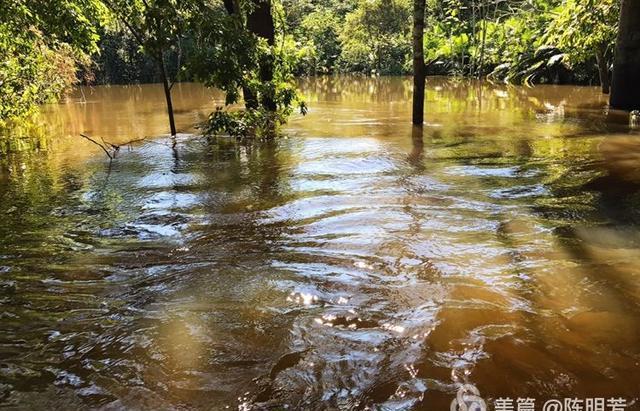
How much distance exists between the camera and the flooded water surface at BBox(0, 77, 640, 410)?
2822 mm

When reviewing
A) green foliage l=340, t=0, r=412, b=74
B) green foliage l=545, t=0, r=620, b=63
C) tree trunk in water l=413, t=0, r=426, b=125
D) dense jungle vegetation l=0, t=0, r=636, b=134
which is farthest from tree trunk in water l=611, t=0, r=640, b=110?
green foliage l=340, t=0, r=412, b=74

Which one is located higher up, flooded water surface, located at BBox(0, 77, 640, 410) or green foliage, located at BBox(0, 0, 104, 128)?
green foliage, located at BBox(0, 0, 104, 128)

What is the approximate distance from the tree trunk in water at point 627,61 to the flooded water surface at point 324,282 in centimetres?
579

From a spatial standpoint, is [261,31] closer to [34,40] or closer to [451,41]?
[34,40]

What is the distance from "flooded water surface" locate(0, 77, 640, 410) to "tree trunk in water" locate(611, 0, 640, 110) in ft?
19.0

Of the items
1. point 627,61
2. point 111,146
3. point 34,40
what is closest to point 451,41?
point 627,61

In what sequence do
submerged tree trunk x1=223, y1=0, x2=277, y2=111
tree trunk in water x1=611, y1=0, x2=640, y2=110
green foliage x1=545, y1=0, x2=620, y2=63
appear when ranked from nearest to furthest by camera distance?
submerged tree trunk x1=223, y1=0, x2=277, y2=111
tree trunk in water x1=611, y1=0, x2=640, y2=110
green foliage x1=545, y1=0, x2=620, y2=63

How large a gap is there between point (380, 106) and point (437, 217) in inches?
489

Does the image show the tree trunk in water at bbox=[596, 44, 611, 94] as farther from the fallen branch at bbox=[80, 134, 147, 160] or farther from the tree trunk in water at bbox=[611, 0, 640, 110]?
the fallen branch at bbox=[80, 134, 147, 160]

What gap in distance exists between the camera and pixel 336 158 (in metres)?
8.67

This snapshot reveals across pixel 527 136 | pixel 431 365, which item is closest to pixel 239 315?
pixel 431 365

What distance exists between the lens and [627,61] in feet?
42.9

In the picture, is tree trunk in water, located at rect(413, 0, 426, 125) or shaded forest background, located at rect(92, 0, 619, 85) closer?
tree trunk in water, located at rect(413, 0, 426, 125)

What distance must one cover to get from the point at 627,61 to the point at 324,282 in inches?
492
